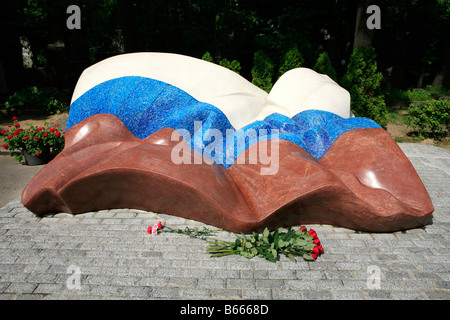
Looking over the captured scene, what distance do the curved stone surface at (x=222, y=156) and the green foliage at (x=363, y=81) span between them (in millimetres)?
3506

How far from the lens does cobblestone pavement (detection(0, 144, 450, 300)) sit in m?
3.22

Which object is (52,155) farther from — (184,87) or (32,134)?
(184,87)

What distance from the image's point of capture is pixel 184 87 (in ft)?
17.3

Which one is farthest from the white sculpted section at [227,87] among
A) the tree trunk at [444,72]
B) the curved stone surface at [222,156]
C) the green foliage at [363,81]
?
the tree trunk at [444,72]

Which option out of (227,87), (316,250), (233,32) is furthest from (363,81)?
(316,250)

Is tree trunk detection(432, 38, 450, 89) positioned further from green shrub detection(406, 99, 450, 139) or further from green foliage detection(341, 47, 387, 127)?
green foliage detection(341, 47, 387, 127)

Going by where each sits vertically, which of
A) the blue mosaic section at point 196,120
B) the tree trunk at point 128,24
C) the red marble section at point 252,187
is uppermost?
the tree trunk at point 128,24

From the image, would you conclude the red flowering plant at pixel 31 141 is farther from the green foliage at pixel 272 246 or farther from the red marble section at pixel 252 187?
the green foliage at pixel 272 246

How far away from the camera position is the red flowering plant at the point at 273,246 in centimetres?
372

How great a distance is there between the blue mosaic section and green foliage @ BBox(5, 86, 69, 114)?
258 inches

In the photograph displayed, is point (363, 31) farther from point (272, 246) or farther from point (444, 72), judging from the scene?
point (272, 246)

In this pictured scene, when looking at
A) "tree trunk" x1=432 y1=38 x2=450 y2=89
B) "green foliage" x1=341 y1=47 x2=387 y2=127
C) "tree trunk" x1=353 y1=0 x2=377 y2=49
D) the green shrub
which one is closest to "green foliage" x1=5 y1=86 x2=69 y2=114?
"green foliage" x1=341 y1=47 x2=387 y2=127

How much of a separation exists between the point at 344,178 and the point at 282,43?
919 centimetres
